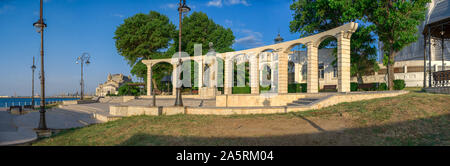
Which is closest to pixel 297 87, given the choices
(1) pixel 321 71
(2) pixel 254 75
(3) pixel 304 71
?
(2) pixel 254 75

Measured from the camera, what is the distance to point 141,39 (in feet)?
111

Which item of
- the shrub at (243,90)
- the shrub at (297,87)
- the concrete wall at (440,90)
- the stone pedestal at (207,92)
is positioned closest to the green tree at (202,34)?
the shrub at (243,90)

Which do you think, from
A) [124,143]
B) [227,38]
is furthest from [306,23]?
[124,143]

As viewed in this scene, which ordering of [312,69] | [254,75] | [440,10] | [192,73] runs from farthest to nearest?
[440,10] → [192,73] → [254,75] → [312,69]

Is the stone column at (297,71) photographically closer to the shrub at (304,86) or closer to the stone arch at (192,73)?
the shrub at (304,86)

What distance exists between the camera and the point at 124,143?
7.39 m

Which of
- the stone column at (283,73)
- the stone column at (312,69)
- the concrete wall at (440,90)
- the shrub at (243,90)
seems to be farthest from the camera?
the shrub at (243,90)

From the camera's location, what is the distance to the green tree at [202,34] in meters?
33.9

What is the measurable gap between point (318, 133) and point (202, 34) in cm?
2977

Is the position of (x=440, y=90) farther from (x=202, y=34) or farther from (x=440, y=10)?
(x=440, y=10)

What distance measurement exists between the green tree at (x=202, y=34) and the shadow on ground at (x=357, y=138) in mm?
26158
